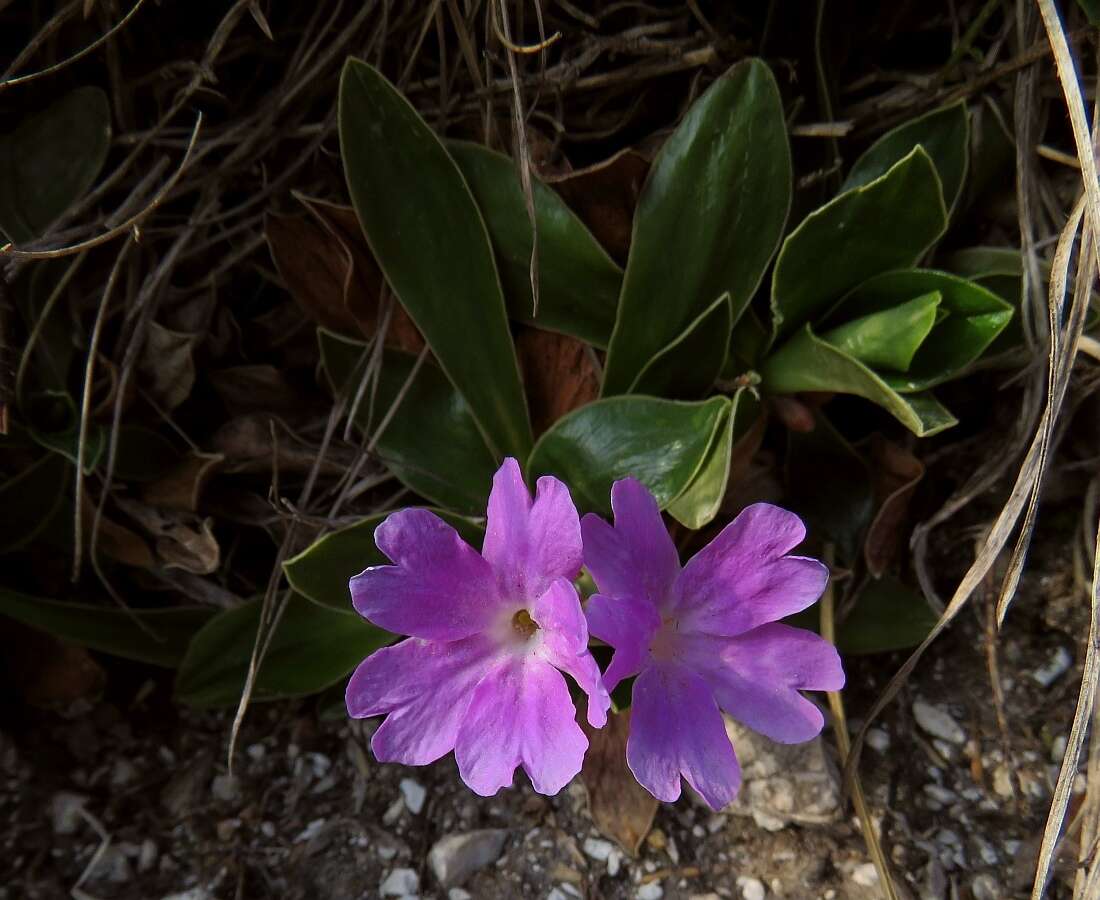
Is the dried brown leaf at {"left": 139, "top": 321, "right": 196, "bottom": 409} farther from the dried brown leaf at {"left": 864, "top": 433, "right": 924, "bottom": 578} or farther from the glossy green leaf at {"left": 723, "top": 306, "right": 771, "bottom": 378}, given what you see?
the dried brown leaf at {"left": 864, "top": 433, "right": 924, "bottom": 578}

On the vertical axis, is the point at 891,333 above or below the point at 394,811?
above

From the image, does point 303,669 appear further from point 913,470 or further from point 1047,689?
point 1047,689

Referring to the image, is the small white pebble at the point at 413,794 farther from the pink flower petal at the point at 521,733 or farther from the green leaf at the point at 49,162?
the green leaf at the point at 49,162

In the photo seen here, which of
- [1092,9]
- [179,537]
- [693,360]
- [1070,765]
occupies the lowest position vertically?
[1070,765]

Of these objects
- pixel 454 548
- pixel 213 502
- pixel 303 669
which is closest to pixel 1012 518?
pixel 454 548

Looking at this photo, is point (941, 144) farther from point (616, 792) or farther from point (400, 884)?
point (400, 884)

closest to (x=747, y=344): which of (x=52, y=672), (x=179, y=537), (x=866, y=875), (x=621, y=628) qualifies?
(x=621, y=628)
